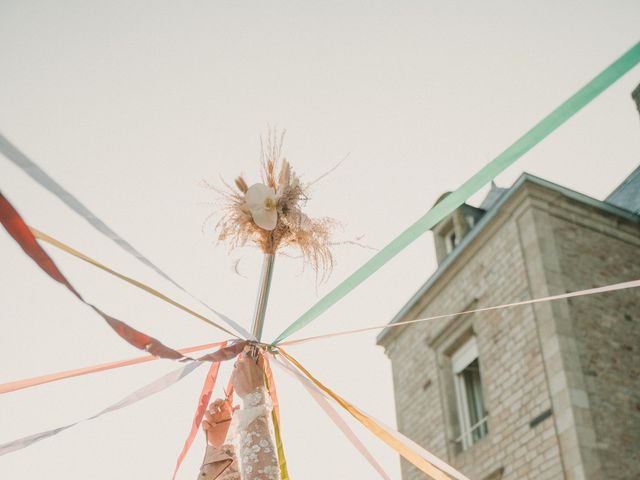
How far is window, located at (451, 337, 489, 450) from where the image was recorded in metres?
9.87

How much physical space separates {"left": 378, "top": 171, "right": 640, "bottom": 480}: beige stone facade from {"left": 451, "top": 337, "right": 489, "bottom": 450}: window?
76mm

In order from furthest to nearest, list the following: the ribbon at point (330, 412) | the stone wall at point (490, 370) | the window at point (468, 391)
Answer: the window at point (468, 391) < the stone wall at point (490, 370) < the ribbon at point (330, 412)

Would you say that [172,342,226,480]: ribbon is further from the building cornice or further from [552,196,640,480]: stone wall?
the building cornice

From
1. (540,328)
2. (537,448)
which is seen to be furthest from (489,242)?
(537,448)

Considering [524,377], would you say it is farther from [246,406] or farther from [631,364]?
[246,406]

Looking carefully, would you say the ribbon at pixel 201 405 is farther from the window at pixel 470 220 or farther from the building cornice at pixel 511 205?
the window at pixel 470 220

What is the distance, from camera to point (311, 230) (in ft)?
9.80

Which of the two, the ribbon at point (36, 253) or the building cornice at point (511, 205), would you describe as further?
the building cornice at point (511, 205)

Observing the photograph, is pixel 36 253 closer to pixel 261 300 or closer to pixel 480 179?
pixel 261 300

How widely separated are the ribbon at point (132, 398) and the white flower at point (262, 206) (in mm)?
677

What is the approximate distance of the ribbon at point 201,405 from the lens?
9.44 ft

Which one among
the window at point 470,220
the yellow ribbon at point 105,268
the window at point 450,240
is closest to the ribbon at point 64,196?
the yellow ribbon at point 105,268

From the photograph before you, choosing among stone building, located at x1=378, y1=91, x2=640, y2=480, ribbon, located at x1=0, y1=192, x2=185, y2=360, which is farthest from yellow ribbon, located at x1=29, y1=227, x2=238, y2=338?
stone building, located at x1=378, y1=91, x2=640, y2=480

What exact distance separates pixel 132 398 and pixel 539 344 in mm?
6789
